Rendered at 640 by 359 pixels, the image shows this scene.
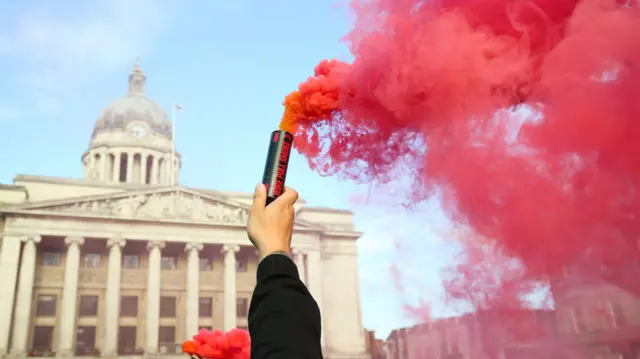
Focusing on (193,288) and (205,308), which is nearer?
(193,288)

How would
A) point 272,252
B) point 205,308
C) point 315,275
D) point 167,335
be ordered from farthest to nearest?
1. point 315,275
2. point 205,308
3. point 167,335
4. point 272,252

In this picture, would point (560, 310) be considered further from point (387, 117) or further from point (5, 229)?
point (5, 229)

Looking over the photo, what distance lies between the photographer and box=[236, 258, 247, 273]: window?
1860 inches

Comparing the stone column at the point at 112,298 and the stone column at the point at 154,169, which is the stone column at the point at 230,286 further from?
the stone column at the point at 154,169

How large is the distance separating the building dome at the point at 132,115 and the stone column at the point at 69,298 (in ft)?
88.7

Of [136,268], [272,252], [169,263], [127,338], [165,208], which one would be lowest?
[272,252]

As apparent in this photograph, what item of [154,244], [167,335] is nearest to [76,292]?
[154,244]

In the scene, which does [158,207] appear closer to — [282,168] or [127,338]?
[127,338]

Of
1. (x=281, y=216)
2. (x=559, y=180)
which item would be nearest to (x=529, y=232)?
(x=559, y=180)

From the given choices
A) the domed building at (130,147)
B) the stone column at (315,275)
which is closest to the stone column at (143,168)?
the domed building at (130,147)

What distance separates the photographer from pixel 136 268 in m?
43.6

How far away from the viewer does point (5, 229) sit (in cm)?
3888

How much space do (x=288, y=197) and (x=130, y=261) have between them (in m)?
44.6

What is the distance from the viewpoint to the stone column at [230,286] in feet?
138
